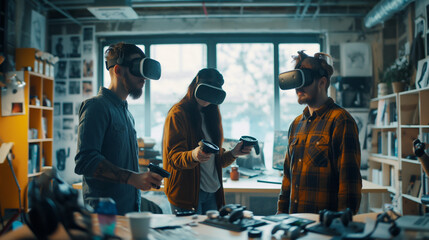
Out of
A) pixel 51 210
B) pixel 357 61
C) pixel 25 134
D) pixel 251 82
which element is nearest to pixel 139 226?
pixel 51 210

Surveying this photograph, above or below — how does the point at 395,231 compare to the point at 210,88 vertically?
below

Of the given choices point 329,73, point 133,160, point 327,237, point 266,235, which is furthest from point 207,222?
point 329,73

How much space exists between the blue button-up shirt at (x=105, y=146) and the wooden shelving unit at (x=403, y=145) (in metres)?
2.90

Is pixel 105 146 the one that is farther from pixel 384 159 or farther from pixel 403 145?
pixel 384 159

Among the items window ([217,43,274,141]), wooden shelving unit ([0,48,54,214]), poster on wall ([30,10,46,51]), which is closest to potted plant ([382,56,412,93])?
window ([217,43,274,141])

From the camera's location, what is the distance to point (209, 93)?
197cm

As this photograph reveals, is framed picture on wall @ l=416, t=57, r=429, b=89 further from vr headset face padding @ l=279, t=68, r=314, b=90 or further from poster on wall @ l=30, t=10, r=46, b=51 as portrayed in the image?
poster on wall @ l=30, t=10, r=46, b=51

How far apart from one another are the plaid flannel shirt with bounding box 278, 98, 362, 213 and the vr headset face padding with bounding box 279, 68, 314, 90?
0.17 metres

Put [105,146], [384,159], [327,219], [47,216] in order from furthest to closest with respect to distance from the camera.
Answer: [384,159]
[105,146]
[327,219]
[47,216]

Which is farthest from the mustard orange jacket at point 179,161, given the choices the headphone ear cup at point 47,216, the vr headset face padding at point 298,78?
the headphone ear cup at point 47,216

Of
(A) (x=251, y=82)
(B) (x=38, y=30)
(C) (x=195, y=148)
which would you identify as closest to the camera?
(C) (x=195, y=148)

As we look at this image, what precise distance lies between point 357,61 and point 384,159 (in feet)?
4.57

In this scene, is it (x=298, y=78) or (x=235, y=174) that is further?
(x=235, y=174)

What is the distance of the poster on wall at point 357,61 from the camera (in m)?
4.49
